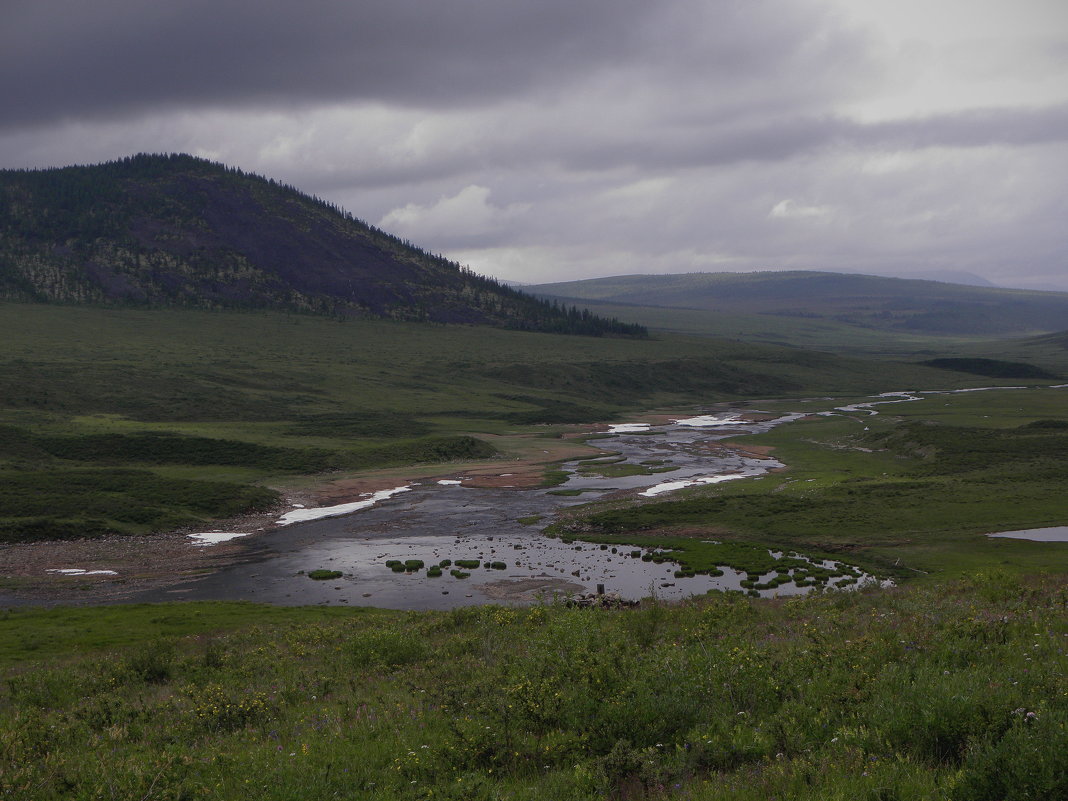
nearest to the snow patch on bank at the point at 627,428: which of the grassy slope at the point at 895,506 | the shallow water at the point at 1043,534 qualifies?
the grassy slope at the point at 895,506

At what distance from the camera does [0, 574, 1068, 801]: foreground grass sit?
11.0 meters

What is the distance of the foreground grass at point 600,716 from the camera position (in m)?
11.0

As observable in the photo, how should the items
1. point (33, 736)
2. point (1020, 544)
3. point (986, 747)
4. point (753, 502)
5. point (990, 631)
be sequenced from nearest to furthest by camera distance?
point (986, 747) < point (33, 736) < point (990, 631) < point (1020, 544) < point (753, 502)

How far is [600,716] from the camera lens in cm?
1419

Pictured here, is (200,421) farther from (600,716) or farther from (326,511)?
(600,716)

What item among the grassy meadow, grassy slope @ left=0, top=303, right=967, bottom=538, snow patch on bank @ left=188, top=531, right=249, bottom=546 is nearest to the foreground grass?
the grassy meadow

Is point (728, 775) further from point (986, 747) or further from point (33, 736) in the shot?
point (33, 736)

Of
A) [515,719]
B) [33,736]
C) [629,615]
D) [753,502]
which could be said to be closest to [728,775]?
[515,719]

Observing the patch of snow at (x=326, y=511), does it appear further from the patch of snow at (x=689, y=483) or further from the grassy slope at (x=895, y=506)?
the patch of snow at (x=689, y=483)

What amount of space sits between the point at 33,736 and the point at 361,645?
10480 millimetres

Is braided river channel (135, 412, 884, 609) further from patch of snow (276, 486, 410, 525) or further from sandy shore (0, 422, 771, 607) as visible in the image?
sandy shore (0, 422, 771, 607)

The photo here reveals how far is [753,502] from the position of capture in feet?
243

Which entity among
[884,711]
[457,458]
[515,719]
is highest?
[884,711]

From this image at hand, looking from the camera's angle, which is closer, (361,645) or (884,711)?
(884,711)
